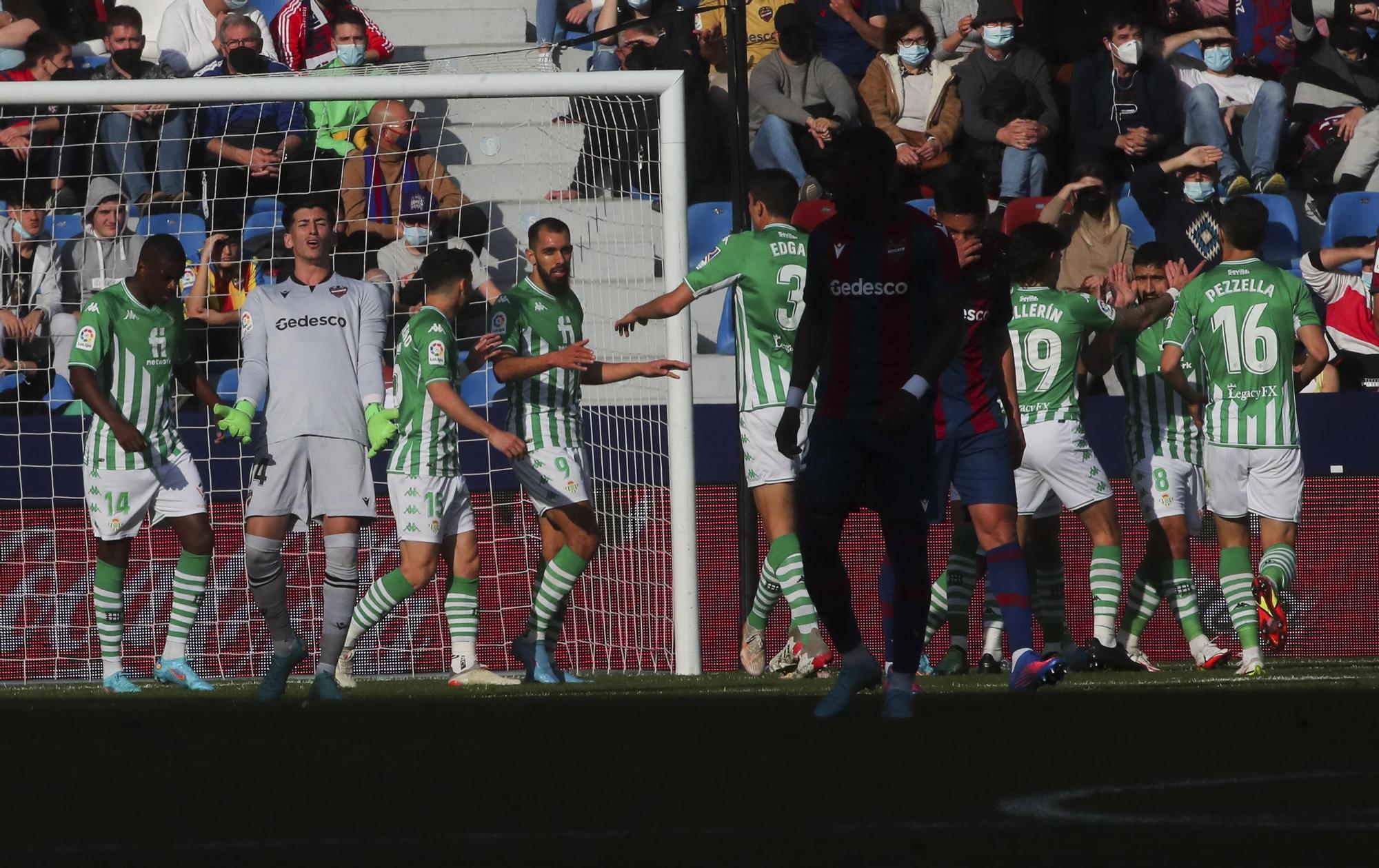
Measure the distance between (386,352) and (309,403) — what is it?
390 centimetres

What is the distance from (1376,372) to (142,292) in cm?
742

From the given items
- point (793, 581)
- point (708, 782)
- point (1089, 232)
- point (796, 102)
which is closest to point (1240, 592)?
point (793, 581)

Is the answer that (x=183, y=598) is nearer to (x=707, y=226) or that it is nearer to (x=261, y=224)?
(x=261, y=224)

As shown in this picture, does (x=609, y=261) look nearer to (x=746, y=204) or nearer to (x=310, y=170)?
(x=746, y=204)

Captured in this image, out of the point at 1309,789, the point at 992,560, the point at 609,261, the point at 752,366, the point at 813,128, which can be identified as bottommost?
the point at 1309,789

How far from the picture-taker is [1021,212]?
12375mm

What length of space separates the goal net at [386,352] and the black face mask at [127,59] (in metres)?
1.42

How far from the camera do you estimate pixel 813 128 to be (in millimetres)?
13000

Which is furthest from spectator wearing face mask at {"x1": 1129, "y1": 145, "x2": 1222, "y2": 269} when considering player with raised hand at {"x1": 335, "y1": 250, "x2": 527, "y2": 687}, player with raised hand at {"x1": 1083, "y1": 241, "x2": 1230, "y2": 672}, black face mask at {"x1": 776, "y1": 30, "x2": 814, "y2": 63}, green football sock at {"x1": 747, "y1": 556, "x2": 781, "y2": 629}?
player with raised hand at {"x1": 335, "y1": 250, "x2": 527, "y2": 687}

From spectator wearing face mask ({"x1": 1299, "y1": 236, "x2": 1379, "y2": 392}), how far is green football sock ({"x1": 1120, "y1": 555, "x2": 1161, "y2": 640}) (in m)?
2.88

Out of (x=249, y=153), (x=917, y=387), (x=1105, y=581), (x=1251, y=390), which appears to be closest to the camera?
(x=917, y=387)

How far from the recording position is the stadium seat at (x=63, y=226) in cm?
1128

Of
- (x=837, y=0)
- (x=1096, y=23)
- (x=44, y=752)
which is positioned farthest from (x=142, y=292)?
(x=1096, y=23)

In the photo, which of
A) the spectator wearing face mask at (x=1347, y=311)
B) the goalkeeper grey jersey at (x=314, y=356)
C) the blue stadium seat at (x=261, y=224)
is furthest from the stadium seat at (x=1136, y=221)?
the goalkeeper grey jersey at (x=314, y=356)
